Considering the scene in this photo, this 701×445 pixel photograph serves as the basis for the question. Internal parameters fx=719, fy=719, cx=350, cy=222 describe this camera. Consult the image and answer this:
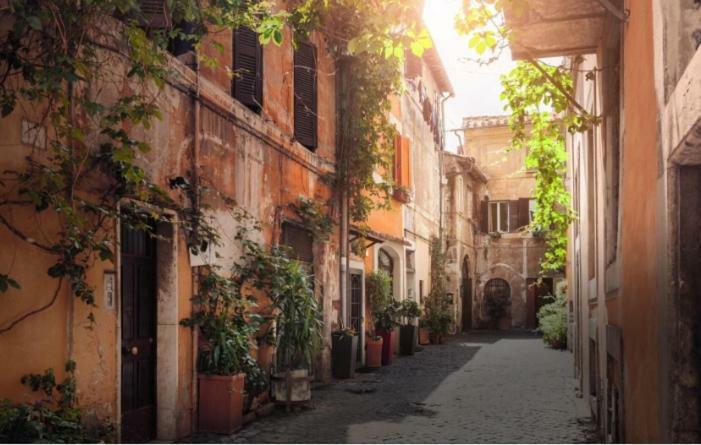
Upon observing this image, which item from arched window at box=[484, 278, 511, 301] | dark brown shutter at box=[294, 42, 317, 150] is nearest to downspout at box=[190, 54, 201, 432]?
dark brown shutter at box=[294, 42, 317, 150]

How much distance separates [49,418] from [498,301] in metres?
26.5

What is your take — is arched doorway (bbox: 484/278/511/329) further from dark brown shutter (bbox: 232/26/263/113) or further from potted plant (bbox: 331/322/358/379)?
dark brown shutter (bbox: 232/26/263/113)

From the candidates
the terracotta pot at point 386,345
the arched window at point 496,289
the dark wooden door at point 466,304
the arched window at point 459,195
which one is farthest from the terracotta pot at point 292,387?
the arched window at point 496,289

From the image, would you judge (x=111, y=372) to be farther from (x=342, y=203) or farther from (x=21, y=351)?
(x=342, y=203)

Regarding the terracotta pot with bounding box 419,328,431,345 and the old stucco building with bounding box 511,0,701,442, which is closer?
the old stucco building with bounding box 511,0,701,442

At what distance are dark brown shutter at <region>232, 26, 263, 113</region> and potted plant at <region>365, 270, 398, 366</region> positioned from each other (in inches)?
264

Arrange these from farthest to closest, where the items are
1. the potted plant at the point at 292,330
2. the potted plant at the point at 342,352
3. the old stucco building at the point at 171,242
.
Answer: the potted plant at the point at 342,352, the potted plant at the point at 292,330, the old stucco building at the point at 171,242

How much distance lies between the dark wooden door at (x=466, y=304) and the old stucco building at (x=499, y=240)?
0.13 ft

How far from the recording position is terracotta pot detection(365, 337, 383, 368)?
14.2m

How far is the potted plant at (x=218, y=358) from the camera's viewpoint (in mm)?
7309

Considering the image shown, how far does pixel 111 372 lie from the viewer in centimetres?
581

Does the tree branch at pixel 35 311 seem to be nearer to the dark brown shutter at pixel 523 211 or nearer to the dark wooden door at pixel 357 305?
the dark wooden door at pixel 357 305

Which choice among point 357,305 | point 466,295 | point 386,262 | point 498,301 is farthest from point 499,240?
point 357,305

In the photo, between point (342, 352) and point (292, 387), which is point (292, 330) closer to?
point (292, 387)
